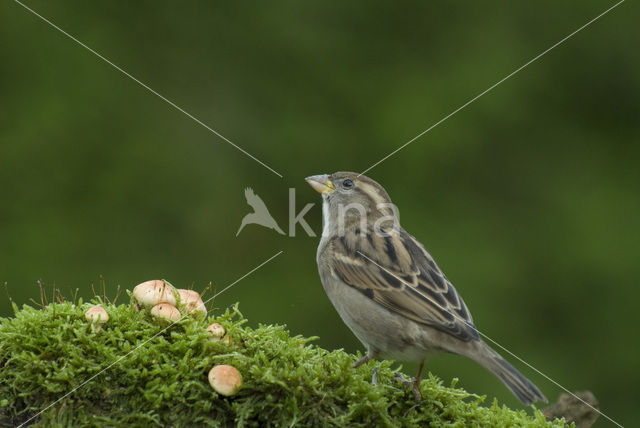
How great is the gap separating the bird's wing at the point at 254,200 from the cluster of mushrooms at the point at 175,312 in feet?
15.6

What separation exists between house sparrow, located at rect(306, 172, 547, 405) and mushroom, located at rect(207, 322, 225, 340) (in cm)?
105

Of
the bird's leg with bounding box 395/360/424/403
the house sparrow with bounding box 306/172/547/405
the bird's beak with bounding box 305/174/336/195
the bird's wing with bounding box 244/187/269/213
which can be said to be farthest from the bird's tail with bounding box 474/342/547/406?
the bird's wing with bounding box 244/187/269/213

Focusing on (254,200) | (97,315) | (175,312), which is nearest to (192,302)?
(175,312)

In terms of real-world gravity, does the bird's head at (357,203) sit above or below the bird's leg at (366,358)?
above

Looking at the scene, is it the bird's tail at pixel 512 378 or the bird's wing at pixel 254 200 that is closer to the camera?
the bird's tail at pixel 512 378

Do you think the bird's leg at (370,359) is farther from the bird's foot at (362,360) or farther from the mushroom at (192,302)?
the mushroom at (192,302)

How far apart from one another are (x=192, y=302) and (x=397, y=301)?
1.40m

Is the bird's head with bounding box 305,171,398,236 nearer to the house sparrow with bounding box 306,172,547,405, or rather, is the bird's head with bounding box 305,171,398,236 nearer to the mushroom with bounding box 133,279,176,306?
the house sparrow with bounding box 306,172,547,405

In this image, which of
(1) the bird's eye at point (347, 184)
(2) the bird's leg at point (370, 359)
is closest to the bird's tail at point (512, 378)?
(2) the bird's leg at point (370, 359)

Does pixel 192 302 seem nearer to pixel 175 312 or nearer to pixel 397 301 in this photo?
pixel 175 312

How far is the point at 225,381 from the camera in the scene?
4.00 m

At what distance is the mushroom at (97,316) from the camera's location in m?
4.28

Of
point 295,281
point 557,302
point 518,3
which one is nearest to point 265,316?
point 295,281

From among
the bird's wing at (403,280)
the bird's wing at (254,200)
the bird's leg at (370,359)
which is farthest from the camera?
the bird's wing at (254,200)
